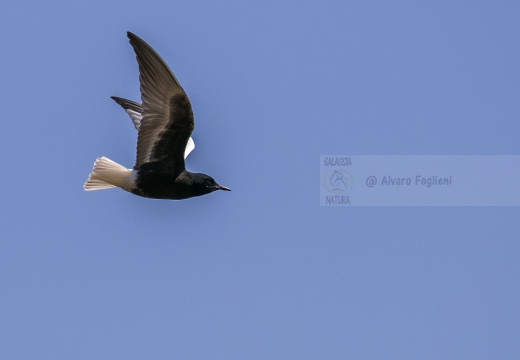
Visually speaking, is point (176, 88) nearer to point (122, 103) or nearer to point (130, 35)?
point (130, 35)

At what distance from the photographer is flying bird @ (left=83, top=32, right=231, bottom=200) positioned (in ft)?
42.6

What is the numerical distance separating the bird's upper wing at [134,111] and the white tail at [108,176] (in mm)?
776

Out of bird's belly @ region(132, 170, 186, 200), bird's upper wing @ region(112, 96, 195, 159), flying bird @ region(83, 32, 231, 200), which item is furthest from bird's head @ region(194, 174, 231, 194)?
bird's upper wing @ region(112, 96, 195, 159)

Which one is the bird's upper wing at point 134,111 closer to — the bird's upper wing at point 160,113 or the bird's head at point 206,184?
the bird's head at point 206,184

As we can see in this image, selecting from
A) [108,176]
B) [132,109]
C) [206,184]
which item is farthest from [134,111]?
[206,184]

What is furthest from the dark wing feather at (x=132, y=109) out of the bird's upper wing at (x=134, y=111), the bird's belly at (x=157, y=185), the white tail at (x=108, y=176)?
the bird's belly at (x=157, y=185)

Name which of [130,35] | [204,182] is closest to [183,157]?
[204,182]

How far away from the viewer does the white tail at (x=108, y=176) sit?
1324 cm

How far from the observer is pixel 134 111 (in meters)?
14.5

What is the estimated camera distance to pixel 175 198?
43.9ft

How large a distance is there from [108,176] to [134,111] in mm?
1383

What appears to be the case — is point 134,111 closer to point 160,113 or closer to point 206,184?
point 160,113

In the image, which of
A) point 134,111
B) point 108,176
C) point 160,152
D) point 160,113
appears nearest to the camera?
point 160,113

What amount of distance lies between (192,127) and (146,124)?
1.56ft
